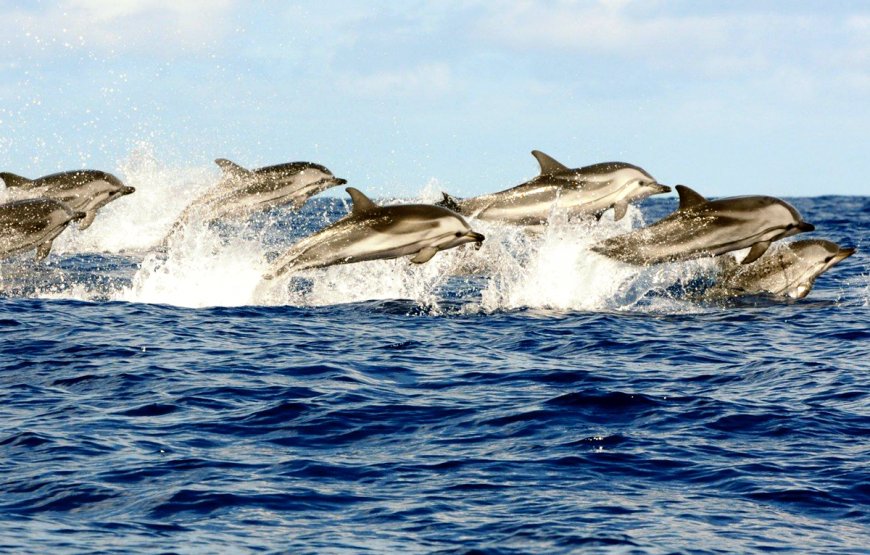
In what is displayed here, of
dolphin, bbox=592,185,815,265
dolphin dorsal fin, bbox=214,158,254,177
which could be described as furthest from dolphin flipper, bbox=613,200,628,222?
dolphin dorsal fin, bbox=214,158,254,177

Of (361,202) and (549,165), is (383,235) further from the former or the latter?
(549,165)

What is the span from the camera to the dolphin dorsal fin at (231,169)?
19969 millimetres

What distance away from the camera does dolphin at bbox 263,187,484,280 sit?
15.5 metres

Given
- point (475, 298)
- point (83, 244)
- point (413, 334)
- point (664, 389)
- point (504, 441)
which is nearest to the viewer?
point (504, 441)

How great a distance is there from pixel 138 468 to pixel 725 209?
9929 mm

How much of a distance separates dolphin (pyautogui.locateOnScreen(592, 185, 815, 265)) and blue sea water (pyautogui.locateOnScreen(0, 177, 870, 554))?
1117mm

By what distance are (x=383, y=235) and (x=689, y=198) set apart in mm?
4470

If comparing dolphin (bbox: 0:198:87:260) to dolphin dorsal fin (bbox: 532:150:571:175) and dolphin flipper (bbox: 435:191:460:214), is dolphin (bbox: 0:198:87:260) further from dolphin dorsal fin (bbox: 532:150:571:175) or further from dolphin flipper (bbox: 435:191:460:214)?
dolphin dorsal fin (bbox: 532:150:571:175)

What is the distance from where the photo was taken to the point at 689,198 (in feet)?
53.7

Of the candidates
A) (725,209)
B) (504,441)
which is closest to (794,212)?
(725,209)

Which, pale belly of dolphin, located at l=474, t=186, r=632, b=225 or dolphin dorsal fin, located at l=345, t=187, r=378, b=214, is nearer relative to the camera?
dolphin dorsal fin, located at l=345, t=187, r=378, b=214

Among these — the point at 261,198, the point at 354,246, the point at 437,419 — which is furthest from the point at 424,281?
the point at 437,419

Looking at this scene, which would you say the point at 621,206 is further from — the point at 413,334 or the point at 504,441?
the point at 504,441

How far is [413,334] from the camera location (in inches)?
624
